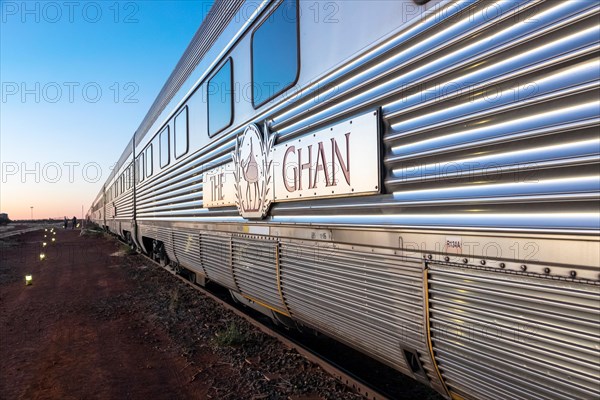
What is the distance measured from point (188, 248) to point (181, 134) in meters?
1.63

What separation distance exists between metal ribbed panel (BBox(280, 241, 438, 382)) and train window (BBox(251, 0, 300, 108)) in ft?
3.88

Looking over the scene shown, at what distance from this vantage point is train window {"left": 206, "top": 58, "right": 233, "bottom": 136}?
4.26 metres

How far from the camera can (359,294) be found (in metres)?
2.50

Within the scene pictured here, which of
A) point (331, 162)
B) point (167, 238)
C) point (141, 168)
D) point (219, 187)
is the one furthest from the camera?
point (141, 168)

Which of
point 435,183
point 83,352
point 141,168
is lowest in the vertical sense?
point 83,352

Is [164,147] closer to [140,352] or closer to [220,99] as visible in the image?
[220,99]

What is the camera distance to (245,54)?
384 cm

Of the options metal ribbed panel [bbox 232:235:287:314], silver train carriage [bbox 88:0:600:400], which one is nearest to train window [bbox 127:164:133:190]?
metal ribbed panel [bbox 232:235:287:314]

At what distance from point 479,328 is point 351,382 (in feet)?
5.85

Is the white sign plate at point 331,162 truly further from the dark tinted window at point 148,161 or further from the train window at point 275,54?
the dark tinted window at point 148,161

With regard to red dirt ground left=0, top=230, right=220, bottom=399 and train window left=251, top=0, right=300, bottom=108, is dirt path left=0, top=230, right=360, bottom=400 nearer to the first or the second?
red dirt ground left=0, top=230, right=220, bottom=399

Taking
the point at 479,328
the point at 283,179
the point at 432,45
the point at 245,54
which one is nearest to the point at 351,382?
the point at 283,179

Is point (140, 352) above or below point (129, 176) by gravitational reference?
below

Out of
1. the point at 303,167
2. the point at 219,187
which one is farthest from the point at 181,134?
the point at 303,167
